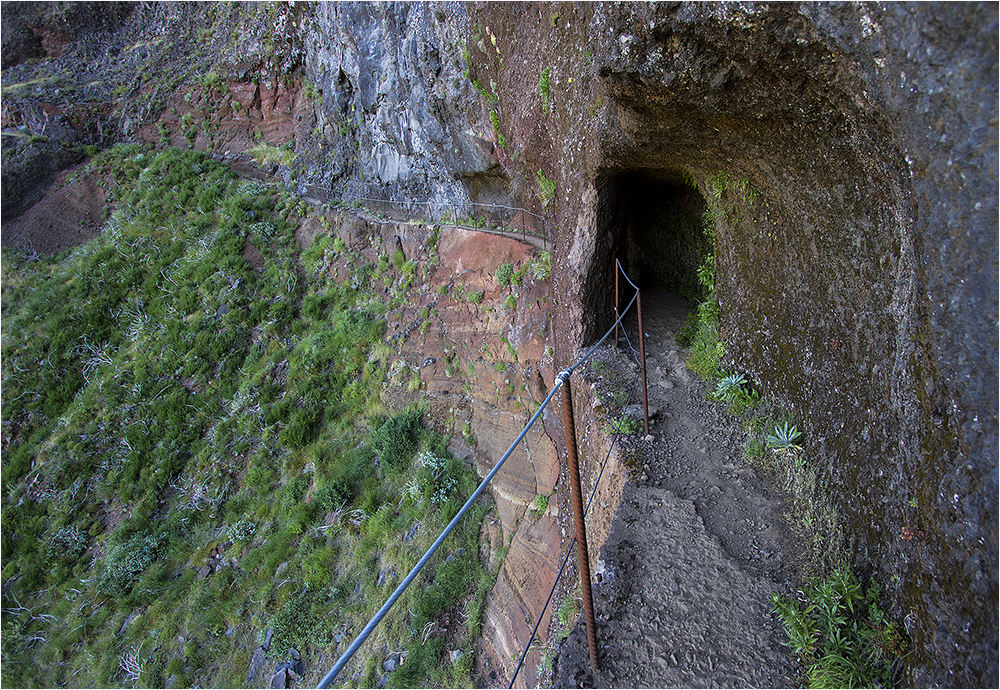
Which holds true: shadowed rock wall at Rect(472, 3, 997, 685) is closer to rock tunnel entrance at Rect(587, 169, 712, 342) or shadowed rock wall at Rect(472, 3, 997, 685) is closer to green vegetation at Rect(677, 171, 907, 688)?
green vegetation at Rect(677, 171, 907, 688)

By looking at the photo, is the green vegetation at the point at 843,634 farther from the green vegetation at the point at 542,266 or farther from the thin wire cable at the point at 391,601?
the green vegetation at the point at 542,266

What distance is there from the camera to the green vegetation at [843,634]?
3066 millimetres

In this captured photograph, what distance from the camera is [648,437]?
554 centimetres

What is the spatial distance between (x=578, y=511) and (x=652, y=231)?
664cm

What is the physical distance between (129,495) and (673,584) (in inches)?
440

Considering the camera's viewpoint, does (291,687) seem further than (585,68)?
Yes

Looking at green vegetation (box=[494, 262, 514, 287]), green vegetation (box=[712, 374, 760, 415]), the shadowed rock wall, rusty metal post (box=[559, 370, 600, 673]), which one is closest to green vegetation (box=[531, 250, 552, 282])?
green vegetation (box=[494, 262, 514, 287])

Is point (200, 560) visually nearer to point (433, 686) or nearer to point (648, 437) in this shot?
point (433, 686)

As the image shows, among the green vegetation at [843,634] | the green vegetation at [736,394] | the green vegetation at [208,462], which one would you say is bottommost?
the green vegetation at [208,462]

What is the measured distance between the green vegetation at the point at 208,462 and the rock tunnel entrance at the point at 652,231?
15.6 feet

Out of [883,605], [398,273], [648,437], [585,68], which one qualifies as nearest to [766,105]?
[585,68]

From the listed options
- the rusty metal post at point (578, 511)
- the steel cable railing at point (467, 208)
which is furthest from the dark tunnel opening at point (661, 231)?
the rusty metal post at point (578, 511)

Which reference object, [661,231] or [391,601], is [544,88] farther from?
[391,601]

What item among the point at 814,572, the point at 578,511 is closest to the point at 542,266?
the point at 814,572
